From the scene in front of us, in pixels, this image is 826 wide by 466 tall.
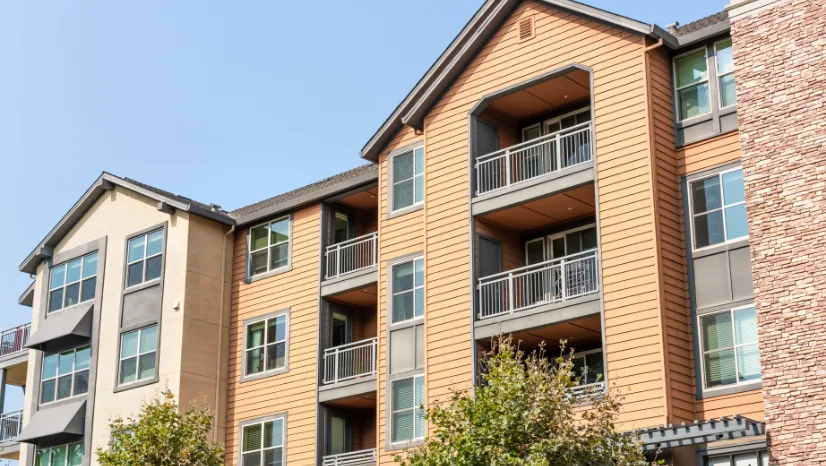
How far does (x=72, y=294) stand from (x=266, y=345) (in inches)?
321

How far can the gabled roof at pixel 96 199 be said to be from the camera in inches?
1537

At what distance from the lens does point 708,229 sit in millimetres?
27859

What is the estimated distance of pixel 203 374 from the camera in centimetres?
3762

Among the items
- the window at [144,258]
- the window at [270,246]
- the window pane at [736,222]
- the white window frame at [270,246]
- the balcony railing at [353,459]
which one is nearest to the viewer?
the window pane at [736,222]

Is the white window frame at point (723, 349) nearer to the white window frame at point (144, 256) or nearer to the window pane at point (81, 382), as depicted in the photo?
the white window frame at point (144, 256)

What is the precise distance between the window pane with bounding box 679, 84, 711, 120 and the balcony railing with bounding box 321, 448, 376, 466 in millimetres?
12457

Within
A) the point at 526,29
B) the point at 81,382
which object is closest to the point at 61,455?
the point at 81,382

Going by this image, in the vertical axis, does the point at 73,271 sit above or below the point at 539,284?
above

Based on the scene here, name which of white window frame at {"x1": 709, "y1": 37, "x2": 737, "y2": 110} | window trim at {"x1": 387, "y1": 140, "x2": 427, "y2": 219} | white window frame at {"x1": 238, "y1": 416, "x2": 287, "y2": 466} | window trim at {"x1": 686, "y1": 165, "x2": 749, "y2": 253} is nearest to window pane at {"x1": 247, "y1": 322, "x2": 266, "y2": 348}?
white window frame at {"x1": 238, "y1": 416, "x2": 287, "y2": 466}

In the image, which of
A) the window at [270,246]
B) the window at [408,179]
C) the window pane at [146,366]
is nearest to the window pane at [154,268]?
the window pane at [146,366]

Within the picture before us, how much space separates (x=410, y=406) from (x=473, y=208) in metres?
5.53

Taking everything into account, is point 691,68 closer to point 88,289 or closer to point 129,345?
point 129,345

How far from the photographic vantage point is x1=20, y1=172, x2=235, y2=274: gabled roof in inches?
1537

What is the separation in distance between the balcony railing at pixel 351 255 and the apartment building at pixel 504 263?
0.36 ft
